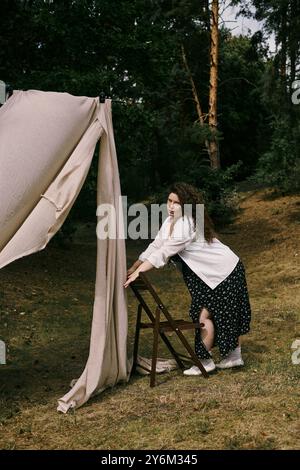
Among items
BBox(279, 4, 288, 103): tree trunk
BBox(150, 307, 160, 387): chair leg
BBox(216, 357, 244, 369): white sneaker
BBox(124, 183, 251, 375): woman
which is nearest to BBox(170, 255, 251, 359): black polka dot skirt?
BBox(124, 183, 251, 375): woman

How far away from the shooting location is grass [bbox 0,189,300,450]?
→ 171 inches

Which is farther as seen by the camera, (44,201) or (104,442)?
(44,201)

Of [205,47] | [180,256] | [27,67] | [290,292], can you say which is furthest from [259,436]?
[205,47]

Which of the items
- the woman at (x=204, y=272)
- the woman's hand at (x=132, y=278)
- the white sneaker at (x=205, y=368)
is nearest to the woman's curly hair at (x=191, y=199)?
the woman at (x=204, y=272)

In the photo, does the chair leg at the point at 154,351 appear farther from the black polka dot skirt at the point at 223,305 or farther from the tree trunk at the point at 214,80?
the tree trunk at the point at 214,80

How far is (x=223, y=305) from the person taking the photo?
5.72 meters

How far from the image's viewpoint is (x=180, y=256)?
5742 millimetres

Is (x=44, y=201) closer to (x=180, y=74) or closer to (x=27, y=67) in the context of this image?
(x=27, y=67)

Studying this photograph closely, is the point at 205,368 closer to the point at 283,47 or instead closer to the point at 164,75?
the point at 164,75

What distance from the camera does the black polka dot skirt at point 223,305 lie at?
5723 mm

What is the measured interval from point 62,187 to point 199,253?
1.49 m

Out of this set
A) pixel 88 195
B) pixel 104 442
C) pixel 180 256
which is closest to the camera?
pixel 104 442

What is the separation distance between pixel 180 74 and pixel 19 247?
58.1 feet

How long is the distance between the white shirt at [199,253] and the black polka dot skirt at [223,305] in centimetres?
7
